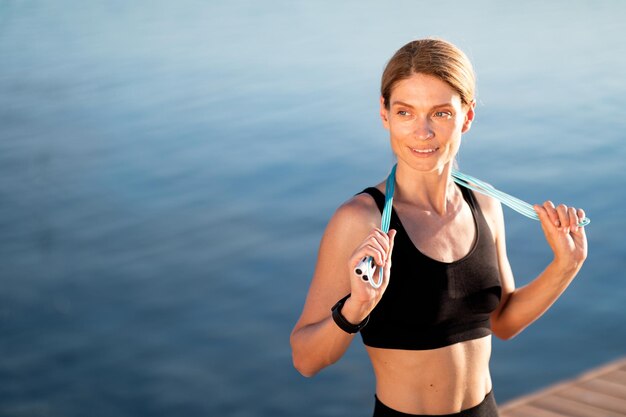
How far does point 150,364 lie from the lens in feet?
16.6

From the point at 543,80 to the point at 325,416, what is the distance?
17.3 ft

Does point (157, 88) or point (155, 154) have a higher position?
point (157, 88)

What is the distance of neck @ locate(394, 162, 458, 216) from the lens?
2139 mm

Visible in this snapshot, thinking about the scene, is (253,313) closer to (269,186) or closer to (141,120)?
(269,186)

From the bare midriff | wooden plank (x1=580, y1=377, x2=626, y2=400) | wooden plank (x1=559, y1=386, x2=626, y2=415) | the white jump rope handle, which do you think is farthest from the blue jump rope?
wooden plank (x1=580, y1=377, x2=626, y2=400)

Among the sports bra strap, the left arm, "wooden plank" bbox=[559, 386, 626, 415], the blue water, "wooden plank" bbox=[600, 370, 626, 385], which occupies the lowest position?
the left arm

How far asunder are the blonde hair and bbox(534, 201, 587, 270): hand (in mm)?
270

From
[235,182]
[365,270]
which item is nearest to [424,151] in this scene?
[365,270]

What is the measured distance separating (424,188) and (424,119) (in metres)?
0.20

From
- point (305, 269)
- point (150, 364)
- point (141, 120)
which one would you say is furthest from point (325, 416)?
point (141, 120)

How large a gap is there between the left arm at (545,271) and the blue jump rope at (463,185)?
0.11 ft

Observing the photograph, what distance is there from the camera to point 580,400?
3.97 metres

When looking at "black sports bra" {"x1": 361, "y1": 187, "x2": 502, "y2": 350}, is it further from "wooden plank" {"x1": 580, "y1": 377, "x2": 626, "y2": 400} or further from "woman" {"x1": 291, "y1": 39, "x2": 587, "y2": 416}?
"wooden plank" {"x1": 580, "y1": 377, "x2": 626, "y2": 400}

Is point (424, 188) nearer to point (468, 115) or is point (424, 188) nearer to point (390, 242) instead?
point (468, 115)
